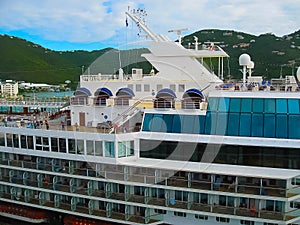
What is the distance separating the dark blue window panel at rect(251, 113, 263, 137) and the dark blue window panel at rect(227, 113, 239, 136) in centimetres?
70

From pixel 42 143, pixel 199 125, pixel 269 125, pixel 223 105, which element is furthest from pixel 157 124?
pixel 42 143

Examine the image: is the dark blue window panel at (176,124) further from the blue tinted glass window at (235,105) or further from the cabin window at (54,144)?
the cabin window at (54,144)

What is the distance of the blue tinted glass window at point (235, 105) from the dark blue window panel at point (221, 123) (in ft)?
1.33

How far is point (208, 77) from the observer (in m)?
21.6

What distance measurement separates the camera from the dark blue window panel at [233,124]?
16094mm

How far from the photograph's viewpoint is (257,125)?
15.8m

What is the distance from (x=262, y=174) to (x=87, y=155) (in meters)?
8.88

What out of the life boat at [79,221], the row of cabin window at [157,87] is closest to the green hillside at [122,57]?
the row of cabin window at [157,87]

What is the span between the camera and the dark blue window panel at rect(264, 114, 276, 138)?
50.9 ft

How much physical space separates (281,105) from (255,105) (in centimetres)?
113

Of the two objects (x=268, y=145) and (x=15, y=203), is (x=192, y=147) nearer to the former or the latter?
(x=268, y=145)

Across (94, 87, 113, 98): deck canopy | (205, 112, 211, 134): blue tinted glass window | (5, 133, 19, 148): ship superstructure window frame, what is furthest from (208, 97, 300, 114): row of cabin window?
(5, 133, 19, 148): ship superstructure window frame

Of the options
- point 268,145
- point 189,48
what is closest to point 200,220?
point 268,145

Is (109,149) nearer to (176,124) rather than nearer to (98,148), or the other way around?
(98,148)
